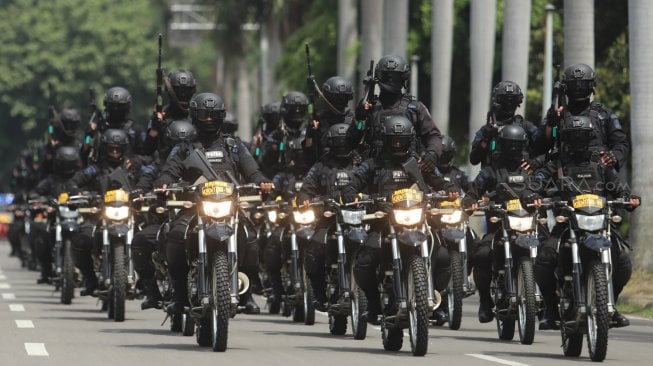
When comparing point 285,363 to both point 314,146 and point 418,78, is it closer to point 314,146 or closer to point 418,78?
point 314,146

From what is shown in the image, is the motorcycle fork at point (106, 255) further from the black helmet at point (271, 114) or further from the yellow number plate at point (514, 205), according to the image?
the black helmet at point (271, 114)

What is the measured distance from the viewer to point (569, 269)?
15.2 meters

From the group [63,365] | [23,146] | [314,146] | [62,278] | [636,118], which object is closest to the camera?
[63,365]

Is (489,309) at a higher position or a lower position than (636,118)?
lower

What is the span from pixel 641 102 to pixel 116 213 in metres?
8.15

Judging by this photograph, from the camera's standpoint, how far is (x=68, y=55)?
9600 cm

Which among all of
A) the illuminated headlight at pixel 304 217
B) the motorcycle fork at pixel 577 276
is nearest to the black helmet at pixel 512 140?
the illuminated headlight at pixel 304 217

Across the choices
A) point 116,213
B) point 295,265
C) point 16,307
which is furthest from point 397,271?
point 16,307

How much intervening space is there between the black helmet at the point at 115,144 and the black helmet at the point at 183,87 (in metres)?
1.76

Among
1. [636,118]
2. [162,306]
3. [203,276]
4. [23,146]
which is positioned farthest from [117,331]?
[23,146]

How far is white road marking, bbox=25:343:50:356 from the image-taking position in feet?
49.5

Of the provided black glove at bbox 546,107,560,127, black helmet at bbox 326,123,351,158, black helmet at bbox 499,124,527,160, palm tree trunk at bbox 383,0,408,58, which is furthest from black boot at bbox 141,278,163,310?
palm tree trunk at bbox 383,0,408,58

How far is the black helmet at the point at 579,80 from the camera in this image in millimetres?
16250

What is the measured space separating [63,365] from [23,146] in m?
88.4
